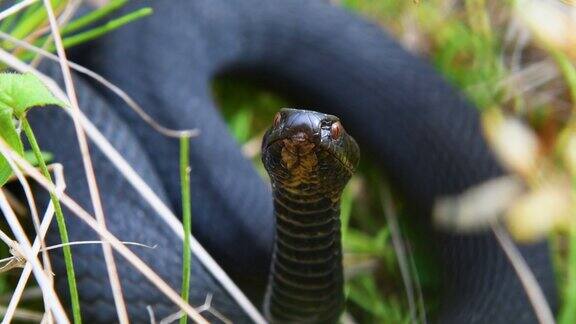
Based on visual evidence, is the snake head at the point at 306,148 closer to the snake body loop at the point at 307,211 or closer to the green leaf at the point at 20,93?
the snake body loop at the point at 307,211

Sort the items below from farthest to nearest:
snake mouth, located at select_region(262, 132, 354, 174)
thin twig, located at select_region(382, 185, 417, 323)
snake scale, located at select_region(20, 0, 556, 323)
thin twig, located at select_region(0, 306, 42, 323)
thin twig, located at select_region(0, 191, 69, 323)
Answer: thin twig, located at select_region(382, 185, 417, 323) < snake scale, located at select_region(20, 0, 556, 323) < thin twig, located at select_region(0, 306, 42, 323) < snake mouth, located at select_region(262, 132, 354, 174) < thin twig, located at select_region(0, 191, 69, 323)

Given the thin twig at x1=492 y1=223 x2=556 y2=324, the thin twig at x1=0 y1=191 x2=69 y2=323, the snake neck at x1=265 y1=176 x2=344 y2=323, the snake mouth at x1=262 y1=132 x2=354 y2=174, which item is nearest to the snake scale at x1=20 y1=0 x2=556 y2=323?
the thin twig at x1=492 y1=223 x2=556 y2=324

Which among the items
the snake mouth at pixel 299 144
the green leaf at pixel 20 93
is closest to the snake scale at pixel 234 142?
the snake mouth at pixel 299 144

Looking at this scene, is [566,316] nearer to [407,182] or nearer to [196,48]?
[407,182]

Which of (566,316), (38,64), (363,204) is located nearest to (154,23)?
(38,64)

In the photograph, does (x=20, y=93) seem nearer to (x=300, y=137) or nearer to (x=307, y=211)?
(x=300, y=137)

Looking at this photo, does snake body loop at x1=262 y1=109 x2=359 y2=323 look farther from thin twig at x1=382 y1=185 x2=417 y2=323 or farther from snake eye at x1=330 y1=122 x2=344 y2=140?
thin twig at x1=382 y1=185 x2=417 y2=323
